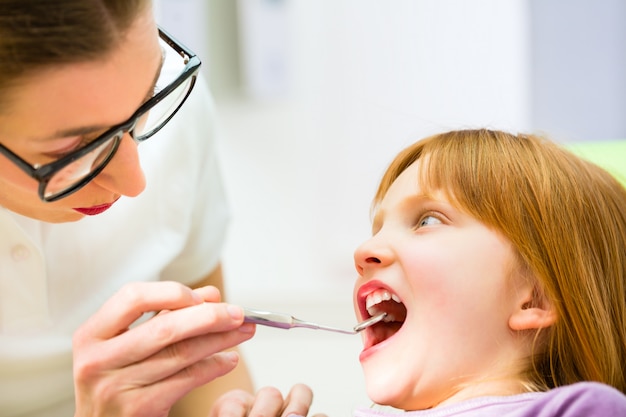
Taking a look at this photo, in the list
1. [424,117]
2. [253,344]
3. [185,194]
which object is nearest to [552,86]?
[424,117]

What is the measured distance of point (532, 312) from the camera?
3.70 ft

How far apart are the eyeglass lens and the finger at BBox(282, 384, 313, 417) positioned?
0.48 metres

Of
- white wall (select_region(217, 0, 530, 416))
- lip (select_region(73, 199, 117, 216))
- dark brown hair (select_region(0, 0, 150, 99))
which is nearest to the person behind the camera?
dark brown hair (select_region(0, 0, 150, 99))

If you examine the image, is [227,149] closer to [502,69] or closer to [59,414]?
[502,69]

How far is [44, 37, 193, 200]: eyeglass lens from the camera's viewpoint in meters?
0.98

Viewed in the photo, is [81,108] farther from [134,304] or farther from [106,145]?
[134,304]

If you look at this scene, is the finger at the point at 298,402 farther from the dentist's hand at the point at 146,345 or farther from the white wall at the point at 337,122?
the white wall at the point at 337,122

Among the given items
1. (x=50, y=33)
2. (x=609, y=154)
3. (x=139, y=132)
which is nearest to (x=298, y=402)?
(x=139, y=132)

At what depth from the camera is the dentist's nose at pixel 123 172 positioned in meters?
1.03

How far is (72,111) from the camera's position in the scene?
0.93 meters

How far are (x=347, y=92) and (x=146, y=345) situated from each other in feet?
5.39

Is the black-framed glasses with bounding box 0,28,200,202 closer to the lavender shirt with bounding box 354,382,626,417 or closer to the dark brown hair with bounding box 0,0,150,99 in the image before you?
the dark brown hair with bounding box 0,0,150,99

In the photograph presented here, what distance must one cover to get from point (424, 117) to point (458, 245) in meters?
1.38

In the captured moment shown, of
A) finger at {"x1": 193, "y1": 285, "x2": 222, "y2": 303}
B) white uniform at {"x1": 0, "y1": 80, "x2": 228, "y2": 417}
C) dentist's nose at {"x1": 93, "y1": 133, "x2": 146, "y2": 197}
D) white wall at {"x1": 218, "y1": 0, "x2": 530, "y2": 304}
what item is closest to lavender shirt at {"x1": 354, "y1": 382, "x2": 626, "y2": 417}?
finger at {"x1": 193, "y1": 285, "x2": 222, "y2": 303}
